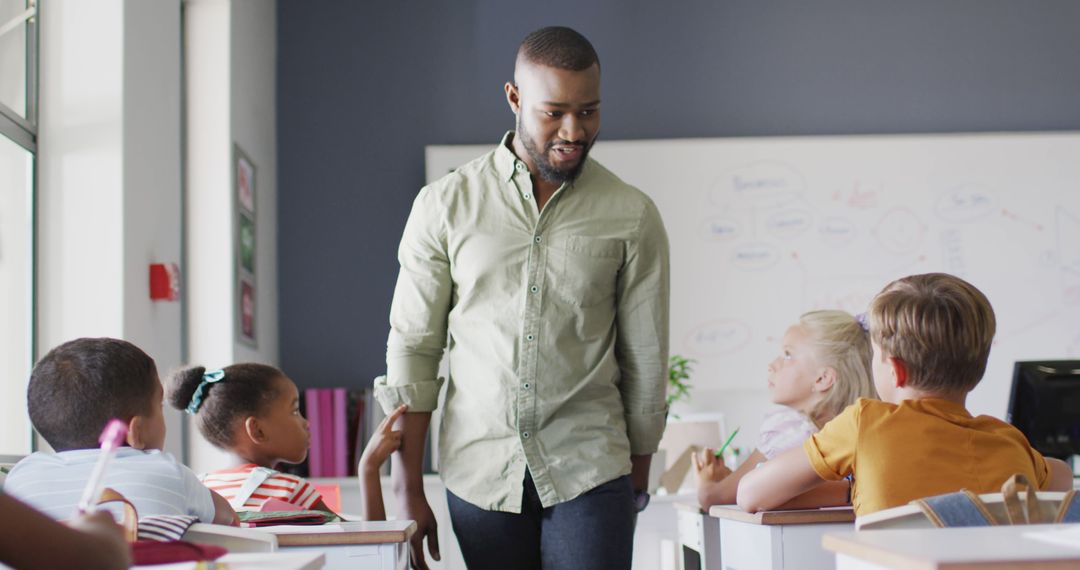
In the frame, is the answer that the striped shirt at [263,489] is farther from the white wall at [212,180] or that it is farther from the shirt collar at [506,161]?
the white wall at [212,180]

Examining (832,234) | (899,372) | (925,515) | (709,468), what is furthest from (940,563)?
(832,234)

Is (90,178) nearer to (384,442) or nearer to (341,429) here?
(384,442)

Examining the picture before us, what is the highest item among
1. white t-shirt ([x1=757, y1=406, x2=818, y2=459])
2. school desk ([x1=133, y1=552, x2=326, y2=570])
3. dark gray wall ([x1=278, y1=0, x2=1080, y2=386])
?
dark gray wall ([x1=278, y1=0, x2=1080, y2=386])

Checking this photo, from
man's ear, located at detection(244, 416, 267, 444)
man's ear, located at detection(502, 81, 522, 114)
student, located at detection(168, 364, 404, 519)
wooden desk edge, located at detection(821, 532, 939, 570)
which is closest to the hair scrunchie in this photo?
student, located at detection(168, 364, 404, 519)

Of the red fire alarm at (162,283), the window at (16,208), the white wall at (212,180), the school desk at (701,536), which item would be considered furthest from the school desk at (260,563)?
the white wall at (212,180)

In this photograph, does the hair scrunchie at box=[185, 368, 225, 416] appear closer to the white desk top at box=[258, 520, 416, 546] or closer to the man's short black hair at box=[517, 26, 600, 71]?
the white desk top at box=[258, 520, 416, 546]

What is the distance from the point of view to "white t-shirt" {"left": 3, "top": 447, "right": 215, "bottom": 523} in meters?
1.76

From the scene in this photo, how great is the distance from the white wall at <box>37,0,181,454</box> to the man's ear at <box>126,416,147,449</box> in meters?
1.06

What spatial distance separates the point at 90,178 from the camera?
3.02m

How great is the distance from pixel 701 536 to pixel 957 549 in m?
1.52

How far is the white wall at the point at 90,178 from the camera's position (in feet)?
9.75

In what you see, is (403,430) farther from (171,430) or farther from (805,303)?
(805,303)

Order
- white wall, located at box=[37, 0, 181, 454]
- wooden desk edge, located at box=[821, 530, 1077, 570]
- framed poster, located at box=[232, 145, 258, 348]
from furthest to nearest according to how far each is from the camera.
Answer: framed poster, located at box=[232, 145, 258, 348], white wall, located at box=[37, 0, 181, 454], wooden desk edge, located at box=[821, 530, 1077, 570]

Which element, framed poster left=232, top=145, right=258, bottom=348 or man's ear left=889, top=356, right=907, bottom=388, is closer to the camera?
man's ear left=889, top=356, right=907, bottom=388
